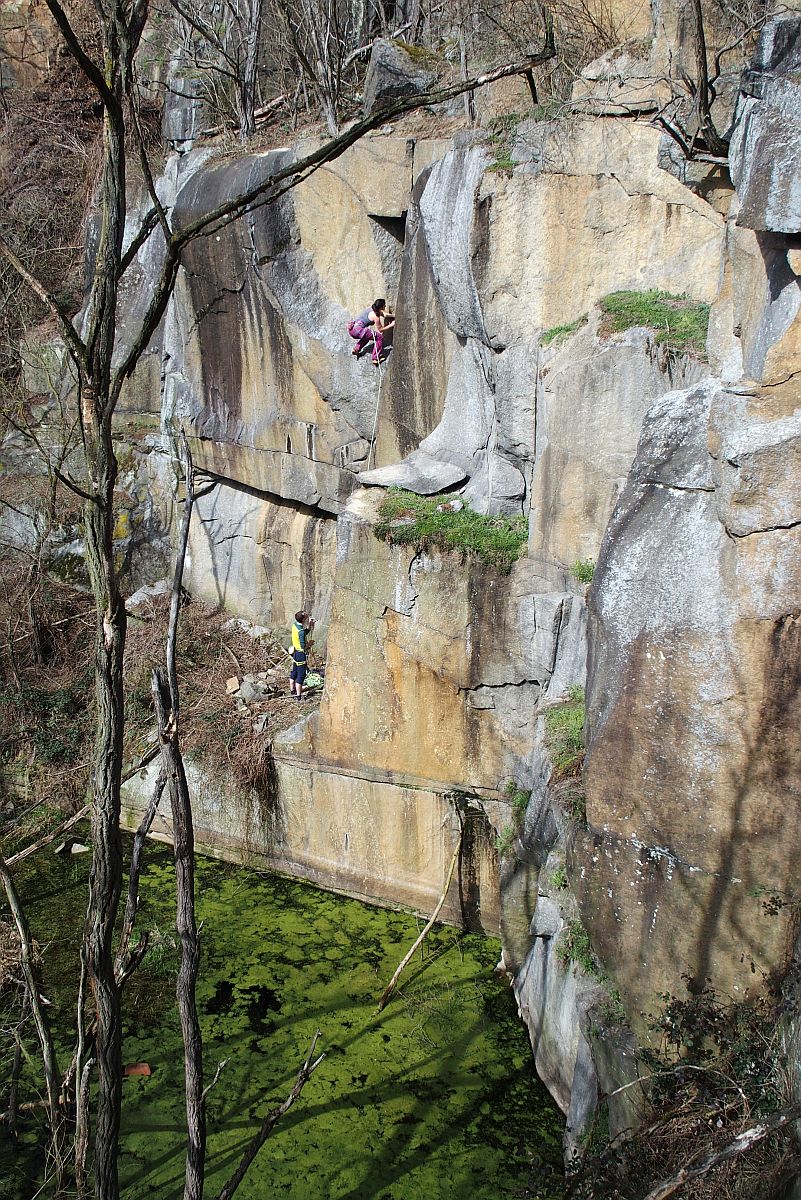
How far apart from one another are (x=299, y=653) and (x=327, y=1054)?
3954 mm

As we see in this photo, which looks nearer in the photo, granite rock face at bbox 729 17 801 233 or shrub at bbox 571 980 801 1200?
shrub at bbox 571 980 801 1200

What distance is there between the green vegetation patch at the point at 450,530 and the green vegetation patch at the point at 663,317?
5.61 ft

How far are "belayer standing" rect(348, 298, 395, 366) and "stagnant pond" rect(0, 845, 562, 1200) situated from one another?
526 centimetres

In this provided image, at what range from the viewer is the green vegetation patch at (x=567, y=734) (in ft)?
20.6

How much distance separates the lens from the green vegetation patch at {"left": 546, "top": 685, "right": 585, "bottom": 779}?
627 centimetres

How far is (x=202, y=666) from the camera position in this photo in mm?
11125

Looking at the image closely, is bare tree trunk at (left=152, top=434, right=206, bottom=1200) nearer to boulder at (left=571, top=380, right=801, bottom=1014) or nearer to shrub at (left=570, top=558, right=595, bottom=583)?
boulder at (left=571, top=380, right=801, bottom=1014)

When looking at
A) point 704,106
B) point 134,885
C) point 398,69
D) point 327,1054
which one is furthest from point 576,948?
point 398,69

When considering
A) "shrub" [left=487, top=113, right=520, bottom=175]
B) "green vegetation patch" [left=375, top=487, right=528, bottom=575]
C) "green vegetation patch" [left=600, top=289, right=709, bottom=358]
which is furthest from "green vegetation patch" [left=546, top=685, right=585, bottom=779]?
"shrub" [left=487, top=113, right=520, bottom=175]

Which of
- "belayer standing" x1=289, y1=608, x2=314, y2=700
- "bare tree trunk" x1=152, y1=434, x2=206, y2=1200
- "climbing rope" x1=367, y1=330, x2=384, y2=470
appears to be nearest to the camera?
"bare tree trunk" x1=152, y1=434, x2=206, y2=1200

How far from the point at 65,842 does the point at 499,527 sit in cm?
545

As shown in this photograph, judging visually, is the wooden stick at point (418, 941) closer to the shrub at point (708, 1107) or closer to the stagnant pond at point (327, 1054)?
the stagnant pond at point (327, 1054)

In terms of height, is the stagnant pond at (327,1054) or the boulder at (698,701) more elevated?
the boulder at (698,701)

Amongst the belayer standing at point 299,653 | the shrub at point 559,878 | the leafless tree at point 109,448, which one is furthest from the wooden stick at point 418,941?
the leafless tree at point 109,448
